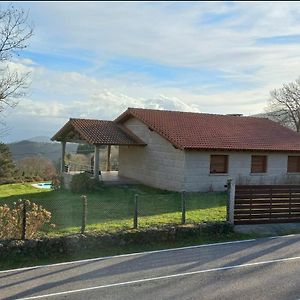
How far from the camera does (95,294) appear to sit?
6789 millimetres

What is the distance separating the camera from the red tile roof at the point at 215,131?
2211cm

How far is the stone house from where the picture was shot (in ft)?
70.6

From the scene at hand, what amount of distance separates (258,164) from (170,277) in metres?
17.0

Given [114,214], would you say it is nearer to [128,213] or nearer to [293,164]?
[128,213]

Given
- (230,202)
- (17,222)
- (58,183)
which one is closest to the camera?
(17,222)

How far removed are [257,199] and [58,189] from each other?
1465 cm

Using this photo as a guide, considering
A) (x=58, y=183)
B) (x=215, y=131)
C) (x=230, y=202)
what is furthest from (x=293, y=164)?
(x=58, y=183)

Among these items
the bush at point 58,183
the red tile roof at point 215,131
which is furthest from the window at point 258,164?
the bush at point 58,183

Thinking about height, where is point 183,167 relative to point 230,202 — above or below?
above

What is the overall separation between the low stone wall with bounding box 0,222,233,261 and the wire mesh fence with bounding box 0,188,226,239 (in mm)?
402

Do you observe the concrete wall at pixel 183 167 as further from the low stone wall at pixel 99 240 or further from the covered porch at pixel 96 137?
the low stone wall at pixel 99 240

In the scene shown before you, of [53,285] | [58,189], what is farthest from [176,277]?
[58,189]

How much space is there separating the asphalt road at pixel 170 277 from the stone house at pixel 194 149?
37.9 feet

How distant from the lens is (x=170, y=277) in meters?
7.77
